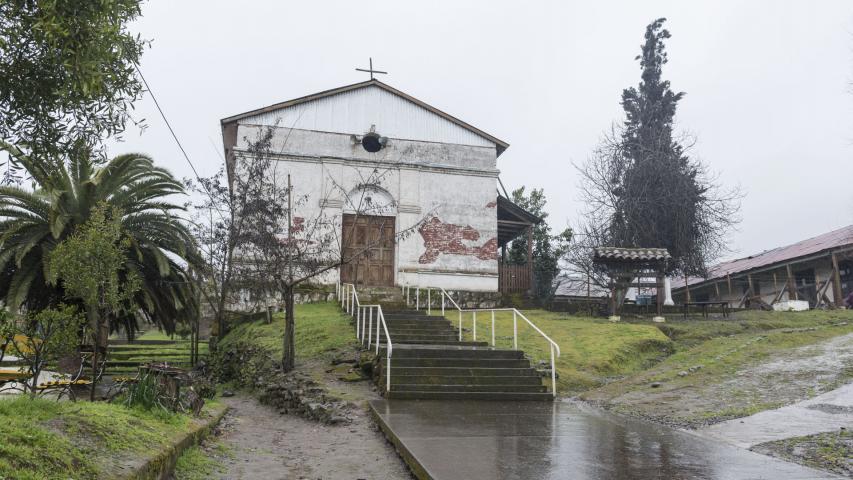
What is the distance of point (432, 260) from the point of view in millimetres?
21781

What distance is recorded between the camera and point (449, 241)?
872 inches

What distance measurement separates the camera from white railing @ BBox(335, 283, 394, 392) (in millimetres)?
10742

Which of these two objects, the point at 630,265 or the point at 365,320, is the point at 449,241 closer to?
the point at 630,265

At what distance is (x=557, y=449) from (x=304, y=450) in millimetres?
3239

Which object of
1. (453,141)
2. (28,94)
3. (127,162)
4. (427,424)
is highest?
(453,141)

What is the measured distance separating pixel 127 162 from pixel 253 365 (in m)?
6.25

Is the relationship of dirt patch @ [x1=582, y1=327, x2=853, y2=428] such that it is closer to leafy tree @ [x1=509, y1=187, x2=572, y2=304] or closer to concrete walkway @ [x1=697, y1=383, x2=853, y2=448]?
concrete walkway @ [x1=697, y1=383, x2=853, y2=448]

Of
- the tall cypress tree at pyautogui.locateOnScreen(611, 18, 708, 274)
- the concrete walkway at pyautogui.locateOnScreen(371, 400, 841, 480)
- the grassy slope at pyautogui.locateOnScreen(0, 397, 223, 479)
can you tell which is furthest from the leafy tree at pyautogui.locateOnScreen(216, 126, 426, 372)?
the tall cypress tree at pyautogui.locateOnScreen(611, 18, 708, 274)

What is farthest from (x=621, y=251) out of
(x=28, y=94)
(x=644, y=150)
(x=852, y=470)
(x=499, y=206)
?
(x=28, y=94)

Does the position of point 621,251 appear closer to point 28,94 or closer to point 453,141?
point 453,141

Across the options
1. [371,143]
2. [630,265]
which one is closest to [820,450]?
[630,265]

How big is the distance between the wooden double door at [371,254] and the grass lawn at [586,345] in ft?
12.2

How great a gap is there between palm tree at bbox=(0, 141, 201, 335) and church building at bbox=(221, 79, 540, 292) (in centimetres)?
435

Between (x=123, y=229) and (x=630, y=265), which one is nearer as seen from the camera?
(x=123, y=229)
